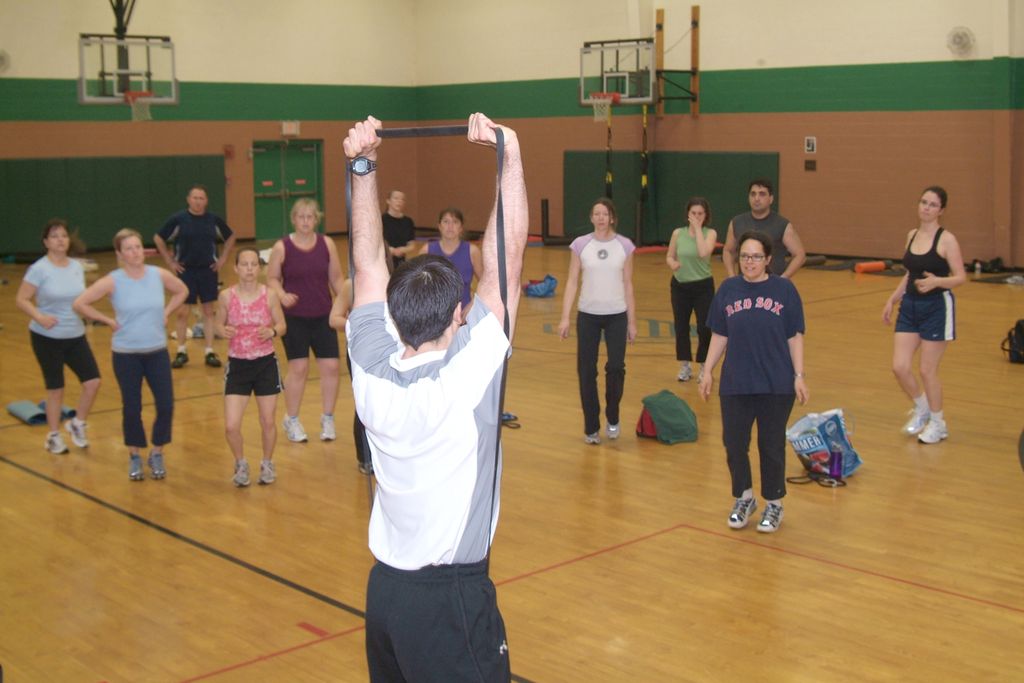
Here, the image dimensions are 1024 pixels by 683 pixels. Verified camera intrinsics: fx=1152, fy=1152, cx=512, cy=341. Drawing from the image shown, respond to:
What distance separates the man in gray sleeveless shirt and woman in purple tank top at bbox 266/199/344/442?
3.33 m

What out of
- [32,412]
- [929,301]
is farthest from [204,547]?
[929,301]

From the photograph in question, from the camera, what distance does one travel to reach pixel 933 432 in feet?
29.8

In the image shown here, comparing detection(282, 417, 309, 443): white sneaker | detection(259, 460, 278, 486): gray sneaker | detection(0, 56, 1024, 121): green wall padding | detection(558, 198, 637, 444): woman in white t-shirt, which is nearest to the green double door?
detection(0, 56, 1024, 121): green wall padding

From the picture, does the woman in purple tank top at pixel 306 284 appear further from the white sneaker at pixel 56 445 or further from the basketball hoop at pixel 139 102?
the basketball hoop at pixel 139 102

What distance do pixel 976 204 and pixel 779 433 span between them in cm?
1502

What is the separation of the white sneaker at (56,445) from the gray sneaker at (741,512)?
17.2 ft

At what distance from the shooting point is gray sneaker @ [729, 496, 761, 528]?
7117mm

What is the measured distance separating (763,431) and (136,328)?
4.27 m

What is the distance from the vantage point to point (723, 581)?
6.30 meters

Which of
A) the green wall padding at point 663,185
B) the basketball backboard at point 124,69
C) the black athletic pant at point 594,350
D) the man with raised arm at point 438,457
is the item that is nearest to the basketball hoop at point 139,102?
the basketball backboard at point 124,69

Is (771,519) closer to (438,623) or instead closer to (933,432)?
(933,432)

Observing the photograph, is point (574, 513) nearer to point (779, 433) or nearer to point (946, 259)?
point (779, 433)

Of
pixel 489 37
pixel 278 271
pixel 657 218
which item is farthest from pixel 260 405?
pixel 489 37

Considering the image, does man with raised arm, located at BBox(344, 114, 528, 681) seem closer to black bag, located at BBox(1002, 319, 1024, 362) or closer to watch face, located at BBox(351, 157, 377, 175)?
watch face, located at BBox(351, 157, 377, 175)
